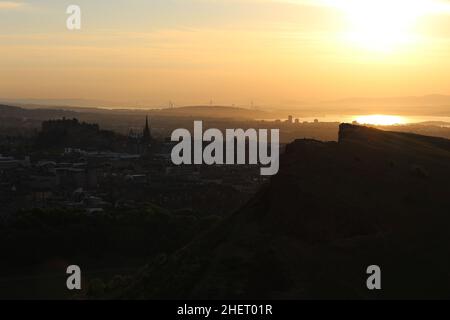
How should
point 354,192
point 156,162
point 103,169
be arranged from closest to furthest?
1. point 354,192
2. point 103,169
3. point 156,162
